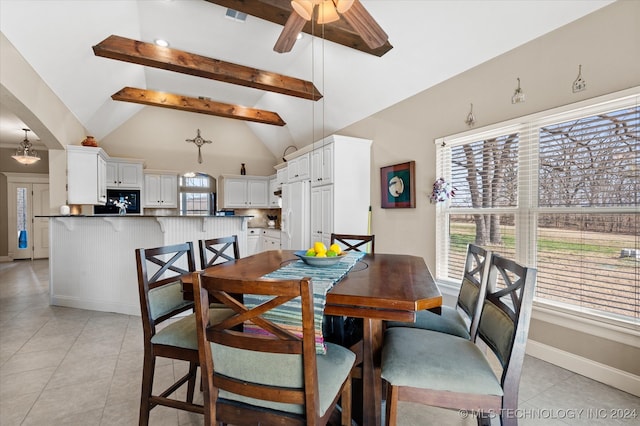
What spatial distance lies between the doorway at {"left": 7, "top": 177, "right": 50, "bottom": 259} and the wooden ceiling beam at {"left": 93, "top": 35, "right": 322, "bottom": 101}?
633 cm

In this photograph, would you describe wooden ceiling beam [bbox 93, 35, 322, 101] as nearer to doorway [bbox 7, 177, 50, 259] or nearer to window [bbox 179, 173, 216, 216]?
window [bbox 179, 173, 216, 216]

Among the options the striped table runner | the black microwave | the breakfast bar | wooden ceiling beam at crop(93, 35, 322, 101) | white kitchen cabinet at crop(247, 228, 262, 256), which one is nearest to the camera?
the striped table runner

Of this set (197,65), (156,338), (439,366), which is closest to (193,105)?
(197,65)

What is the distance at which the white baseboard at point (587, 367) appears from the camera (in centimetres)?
204

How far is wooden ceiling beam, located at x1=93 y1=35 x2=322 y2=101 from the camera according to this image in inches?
141

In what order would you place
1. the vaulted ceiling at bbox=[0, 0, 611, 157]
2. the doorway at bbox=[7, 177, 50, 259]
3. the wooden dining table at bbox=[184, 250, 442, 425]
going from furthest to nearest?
the doorway at bbox=[7, 177, 50, 259] < the vaulted ceiling at bbox=[0, 0, 611, 157] < the wooden dining table at bbox=[184, 250, 442, 425]

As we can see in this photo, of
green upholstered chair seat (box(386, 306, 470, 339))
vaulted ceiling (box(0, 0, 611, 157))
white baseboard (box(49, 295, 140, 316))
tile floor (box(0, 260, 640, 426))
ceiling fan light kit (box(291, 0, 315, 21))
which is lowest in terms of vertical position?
tile floor (box(0, 260, 640, 426))

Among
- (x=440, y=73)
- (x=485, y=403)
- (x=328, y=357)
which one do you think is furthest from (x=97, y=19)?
(x=485, y=403)

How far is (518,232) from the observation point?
8.80ft

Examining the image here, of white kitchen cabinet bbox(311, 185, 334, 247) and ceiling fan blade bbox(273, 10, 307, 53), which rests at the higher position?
ceiling fan blade bbox(273, 10, 307, 53)

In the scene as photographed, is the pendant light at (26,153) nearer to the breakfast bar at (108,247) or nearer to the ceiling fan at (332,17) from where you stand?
the breakfast bar at (108,247)

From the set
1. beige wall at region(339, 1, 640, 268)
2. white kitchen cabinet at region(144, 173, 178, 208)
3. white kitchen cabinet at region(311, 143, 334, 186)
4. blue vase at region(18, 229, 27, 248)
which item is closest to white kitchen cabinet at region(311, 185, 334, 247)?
white kitchen cabinet at region(311, 143, 334, 186)

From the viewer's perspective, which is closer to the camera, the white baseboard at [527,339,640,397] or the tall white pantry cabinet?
the white baseboard at [527,339,640,397]

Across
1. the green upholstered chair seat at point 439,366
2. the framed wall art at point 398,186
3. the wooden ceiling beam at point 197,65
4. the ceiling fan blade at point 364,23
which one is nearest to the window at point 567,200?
the framed wall art at point 398,186
